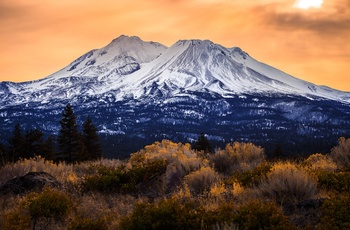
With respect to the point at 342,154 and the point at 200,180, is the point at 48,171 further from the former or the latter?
the point at 342,154

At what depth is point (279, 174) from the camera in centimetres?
809

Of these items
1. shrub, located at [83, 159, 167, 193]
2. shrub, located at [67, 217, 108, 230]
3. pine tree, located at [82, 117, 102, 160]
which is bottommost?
pine tree, located at [82, 117, 102, 160]

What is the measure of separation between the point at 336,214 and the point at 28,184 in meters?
7.73

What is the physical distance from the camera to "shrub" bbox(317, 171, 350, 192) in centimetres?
784

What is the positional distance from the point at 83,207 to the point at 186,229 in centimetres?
326

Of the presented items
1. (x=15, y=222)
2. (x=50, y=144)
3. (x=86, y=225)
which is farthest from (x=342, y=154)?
(x=50, y=144)

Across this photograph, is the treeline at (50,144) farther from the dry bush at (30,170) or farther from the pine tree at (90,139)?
the dry bush at (30,170)

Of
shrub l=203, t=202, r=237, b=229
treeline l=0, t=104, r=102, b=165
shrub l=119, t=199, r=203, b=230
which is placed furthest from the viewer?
treeline l=0, t=104, r=102, b=165

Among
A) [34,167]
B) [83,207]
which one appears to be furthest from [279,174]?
[34,167]

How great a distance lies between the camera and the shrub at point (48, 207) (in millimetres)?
7523

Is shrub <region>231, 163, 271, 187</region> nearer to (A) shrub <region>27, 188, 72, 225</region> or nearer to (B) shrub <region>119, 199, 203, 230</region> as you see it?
(B) shrub <region>119, 199, 203, 230</region>

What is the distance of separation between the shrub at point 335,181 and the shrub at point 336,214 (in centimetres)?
174

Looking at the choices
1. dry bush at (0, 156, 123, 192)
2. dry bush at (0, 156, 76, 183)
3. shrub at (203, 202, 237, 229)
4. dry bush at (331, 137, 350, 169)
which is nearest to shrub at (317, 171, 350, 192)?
shrub at (203, 202, 237, 229)

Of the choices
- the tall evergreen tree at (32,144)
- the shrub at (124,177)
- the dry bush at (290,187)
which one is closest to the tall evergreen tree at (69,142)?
the tall evergreen tree at (32,144)
